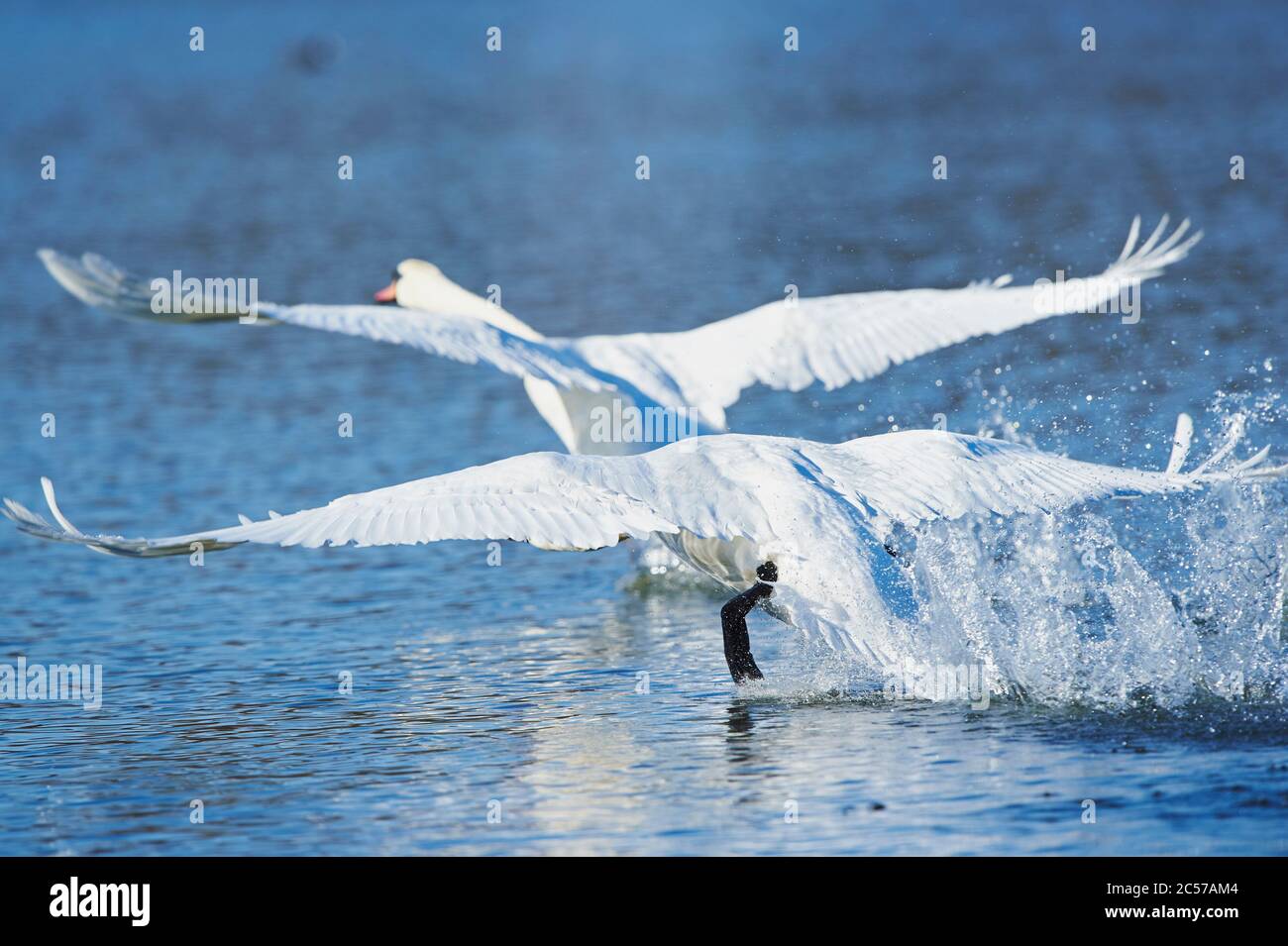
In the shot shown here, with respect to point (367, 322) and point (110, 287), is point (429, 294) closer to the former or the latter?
point (367, 322)

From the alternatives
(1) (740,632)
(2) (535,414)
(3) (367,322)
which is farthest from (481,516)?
(2) (535,414)

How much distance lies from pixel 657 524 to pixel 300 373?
11010 mm

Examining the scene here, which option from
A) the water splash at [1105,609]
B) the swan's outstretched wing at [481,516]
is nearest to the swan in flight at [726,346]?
the water splash at [1105,609]

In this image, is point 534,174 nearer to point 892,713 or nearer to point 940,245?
point 940,245

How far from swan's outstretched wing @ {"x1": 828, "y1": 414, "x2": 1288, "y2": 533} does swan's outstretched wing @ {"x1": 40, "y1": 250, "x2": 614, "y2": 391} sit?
256cm

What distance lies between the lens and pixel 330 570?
42.9 feet

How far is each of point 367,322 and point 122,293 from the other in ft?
4.62

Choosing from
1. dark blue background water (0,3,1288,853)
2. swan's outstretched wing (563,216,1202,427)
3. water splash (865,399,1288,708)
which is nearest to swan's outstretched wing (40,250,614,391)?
swan's outstretched wing (563,216,1202,427)

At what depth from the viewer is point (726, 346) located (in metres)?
12.4

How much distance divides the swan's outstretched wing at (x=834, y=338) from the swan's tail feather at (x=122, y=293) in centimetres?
225

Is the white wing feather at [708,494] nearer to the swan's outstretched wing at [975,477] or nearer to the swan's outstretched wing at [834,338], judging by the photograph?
the swan's outstretched wing at [975,477]

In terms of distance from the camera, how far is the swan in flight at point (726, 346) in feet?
38.5

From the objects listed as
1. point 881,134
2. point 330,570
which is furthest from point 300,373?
point 881,134

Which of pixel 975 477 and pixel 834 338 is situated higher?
pixel 834 338
